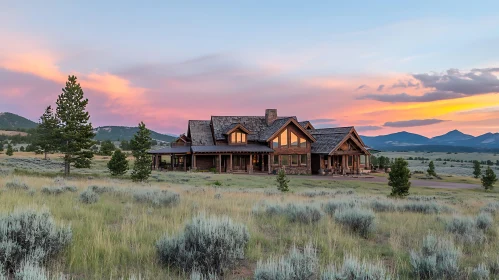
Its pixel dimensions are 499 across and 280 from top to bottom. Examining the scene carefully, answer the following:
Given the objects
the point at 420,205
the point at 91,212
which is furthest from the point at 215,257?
the point at 420,205

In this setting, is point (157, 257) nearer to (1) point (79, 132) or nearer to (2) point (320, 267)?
(2) point (320, 267)

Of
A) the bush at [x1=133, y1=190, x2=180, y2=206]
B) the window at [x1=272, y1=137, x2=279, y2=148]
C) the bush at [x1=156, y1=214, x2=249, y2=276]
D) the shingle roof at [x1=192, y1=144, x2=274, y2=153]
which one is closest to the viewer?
the bush at [x1=156, y1=214, x2=249, y2=276]

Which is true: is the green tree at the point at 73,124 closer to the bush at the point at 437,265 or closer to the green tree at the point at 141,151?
the green tree at the point at 141,151

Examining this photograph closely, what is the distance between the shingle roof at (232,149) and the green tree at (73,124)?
496 inches

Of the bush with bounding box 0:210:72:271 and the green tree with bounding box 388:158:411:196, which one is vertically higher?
the bush with bounding box 0:210:72:271

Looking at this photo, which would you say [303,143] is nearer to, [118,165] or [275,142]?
[275,142]

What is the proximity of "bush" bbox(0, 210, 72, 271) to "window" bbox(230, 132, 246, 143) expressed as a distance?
1497 inches

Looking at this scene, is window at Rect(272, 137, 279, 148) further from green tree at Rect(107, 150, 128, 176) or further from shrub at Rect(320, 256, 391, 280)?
shrub at Rect(320, 256, 391, 280)

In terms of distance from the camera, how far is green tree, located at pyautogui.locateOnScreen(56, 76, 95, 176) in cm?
3064

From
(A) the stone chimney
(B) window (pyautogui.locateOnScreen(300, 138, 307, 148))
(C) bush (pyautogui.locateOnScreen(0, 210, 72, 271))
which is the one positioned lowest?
(C) bush (pyautogui.locateOnScreen(0, 210, 72, 271))

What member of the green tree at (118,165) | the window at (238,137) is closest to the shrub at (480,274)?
the green tree at (118,165)

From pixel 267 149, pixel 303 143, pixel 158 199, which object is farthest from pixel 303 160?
pixel 158 199

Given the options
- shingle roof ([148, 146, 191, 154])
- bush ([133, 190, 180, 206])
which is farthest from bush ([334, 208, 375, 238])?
shingle roof ([148, 146, 191, 154])

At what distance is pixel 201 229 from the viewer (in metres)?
4.86
